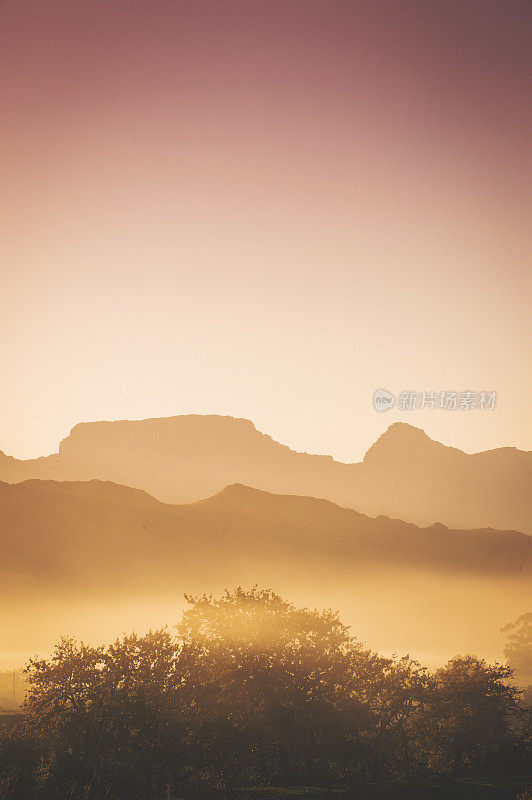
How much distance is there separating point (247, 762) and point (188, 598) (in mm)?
11379

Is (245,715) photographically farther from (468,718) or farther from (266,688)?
(468,718)

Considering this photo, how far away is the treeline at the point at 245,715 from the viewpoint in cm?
3238

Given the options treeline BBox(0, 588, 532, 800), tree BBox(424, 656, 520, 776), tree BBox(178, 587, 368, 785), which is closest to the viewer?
treeline BBox(0, 588, 532, 800)

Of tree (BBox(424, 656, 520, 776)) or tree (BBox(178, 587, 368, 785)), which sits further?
tree (BBox(424, 656, 520, 776))

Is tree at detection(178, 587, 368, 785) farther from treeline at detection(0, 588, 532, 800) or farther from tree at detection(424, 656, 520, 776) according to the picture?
tree at detection(424, 656, 520, 776)

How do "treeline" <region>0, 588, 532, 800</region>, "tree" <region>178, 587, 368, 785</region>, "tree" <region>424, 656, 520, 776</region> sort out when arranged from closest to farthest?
"treeline" <region>0, 588, 532, 800</region>
"tree" <region>178, 587, 368, 785</region>
"tree" <region>424, 656, 520, 776</region>

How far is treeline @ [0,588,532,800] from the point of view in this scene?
32.4 m

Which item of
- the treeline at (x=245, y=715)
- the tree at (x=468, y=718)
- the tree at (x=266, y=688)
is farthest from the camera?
the tree at (x=468, y=718)

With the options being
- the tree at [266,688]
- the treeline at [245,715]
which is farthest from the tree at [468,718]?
the tree at [266,688]

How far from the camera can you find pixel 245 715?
114 feet

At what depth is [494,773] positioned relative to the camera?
3825 cm

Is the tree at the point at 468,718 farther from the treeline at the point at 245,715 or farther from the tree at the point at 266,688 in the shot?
the tree at the point at 266,688

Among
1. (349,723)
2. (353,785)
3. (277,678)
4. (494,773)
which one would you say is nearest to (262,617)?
(277,678)

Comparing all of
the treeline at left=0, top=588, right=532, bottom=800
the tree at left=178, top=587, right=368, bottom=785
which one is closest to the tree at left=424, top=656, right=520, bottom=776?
the treeline at left=0, top=588, right=532, bottom=800
